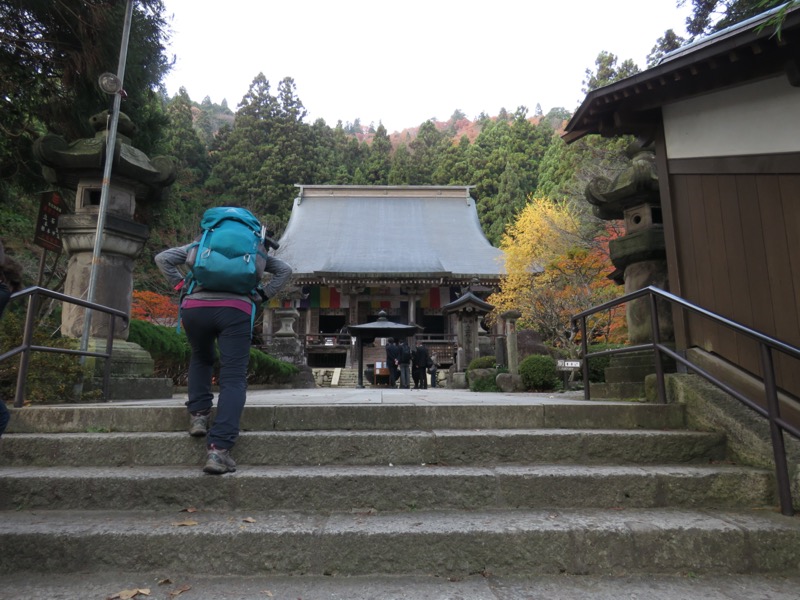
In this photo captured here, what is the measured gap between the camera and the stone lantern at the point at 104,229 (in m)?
5.06

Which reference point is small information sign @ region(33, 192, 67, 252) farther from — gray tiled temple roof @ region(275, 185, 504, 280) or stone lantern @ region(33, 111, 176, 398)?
gray tiled temple roof @ region(275, 185, 504, 280)

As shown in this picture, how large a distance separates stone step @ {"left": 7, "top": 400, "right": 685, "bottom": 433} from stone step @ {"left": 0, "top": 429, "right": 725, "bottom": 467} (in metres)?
0.25

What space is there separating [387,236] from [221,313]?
22.6m

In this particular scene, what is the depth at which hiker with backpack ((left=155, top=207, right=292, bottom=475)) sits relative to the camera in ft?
8.32

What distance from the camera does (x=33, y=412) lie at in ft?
9.88

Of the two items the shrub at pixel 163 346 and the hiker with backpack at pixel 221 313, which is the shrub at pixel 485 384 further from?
the hiker with backpack at pixel 221 313

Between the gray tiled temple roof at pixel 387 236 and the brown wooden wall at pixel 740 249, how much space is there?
652 inches

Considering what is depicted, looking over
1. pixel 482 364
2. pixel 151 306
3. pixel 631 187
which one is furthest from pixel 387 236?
pixel 631 187

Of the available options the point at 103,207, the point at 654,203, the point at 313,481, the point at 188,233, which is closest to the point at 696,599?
the point at 313,481

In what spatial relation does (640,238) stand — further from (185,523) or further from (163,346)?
(163,346)

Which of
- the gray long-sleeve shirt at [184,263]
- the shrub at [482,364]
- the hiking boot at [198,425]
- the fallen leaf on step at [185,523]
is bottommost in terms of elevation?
the fallen leaf on step at [185,523]

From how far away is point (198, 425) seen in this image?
8.91 feet

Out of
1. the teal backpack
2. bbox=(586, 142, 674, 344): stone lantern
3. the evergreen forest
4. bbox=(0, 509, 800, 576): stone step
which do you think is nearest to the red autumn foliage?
the evergreen forest

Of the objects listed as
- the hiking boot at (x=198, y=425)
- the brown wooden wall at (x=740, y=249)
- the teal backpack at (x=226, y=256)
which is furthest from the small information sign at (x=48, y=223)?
the brown wooden wall at (x=740, y=249)
